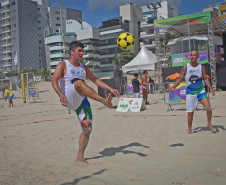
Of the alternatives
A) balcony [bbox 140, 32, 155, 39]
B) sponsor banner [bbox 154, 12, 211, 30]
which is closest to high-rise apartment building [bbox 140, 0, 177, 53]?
balcony [bbox 140, 32, 155, 39]

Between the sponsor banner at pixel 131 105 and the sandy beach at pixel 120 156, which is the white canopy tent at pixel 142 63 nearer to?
the sponsor banner at pixel 131 105

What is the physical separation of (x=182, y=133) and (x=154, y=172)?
7.63ft

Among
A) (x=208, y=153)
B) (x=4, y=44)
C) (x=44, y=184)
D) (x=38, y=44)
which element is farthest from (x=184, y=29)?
(x=4, y=44)

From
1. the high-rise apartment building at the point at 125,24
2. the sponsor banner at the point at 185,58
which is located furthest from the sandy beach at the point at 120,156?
the high-rise apartment building at the point at 125,24

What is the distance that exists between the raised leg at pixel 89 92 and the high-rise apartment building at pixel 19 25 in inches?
1877

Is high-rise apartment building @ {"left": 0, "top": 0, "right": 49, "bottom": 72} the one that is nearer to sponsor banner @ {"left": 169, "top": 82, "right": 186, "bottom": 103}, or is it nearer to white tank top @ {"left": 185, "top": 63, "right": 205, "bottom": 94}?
sponsor banner @ {"left": 169, "top": 82, "right": 186, "bottom": 103}

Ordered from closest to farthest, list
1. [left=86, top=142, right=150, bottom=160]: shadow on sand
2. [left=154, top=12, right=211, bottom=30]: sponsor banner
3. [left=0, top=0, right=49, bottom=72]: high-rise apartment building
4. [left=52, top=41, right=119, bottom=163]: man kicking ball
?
[left=52, top=41, right=119, bottom=163]: man kicking ball < [left=86, top=142, right=150, bottom=160]: shadow on sand < [left=154, top=12, right=211, bottom=30]: sponsor banner < [left=0, top=0, right=49, bottom=72]: high-rise apartment building

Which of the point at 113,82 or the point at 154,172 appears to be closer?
the point at 154,172

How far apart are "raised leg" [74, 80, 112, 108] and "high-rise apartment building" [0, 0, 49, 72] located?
1877 inches

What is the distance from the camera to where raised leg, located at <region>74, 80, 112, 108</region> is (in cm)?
294

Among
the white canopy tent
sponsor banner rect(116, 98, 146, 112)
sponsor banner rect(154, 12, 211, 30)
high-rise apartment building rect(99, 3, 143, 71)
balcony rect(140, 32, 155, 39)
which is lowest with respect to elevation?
sponsor banner rect(116, 98, 146, 112)

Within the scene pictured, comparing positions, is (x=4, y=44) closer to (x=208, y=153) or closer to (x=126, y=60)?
(x=126, y=60)

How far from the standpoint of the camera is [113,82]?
55.5 feet

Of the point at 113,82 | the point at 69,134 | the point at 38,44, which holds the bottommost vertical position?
the point at 69,134
